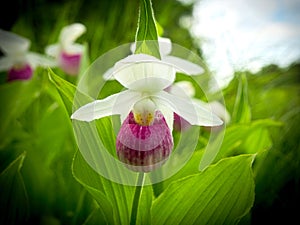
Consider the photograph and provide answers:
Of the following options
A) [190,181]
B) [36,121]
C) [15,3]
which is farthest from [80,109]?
[15,3]

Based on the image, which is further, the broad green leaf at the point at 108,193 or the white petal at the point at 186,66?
the white petal at the point at 186,66

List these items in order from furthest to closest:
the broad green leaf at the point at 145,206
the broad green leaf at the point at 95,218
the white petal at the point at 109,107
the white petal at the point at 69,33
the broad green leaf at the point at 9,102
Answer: the white petal at the point at 69,33, the broad green leaf at the point at 9,102, the broad green leaf at the point at 95,218, the broad green leaf at the point at 145,206, the white petal at the point at 109,107

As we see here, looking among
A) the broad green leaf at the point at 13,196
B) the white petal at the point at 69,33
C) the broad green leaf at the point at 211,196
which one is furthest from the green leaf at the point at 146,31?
the white petal at the point at 69,33

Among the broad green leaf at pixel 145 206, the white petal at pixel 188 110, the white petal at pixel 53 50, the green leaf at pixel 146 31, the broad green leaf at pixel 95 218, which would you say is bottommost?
the broad green leaf at pixel 95 218

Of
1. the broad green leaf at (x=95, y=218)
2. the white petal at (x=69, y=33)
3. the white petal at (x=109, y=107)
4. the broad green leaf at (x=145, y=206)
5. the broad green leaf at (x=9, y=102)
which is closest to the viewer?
the white petal at (x=109, y=107)

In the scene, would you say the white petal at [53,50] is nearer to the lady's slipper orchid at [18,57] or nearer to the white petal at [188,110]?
the lady's slipper orchid at [18,57]

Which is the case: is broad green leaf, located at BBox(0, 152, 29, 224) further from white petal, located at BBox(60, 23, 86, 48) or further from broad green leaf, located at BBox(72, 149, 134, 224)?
white petal, located at BBox(60, 23, 86, 48)

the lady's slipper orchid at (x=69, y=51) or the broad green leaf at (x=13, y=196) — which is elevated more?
the lady's slipper orchid at (x=69, y=51)

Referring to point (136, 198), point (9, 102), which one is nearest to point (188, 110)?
point (136, 198)
